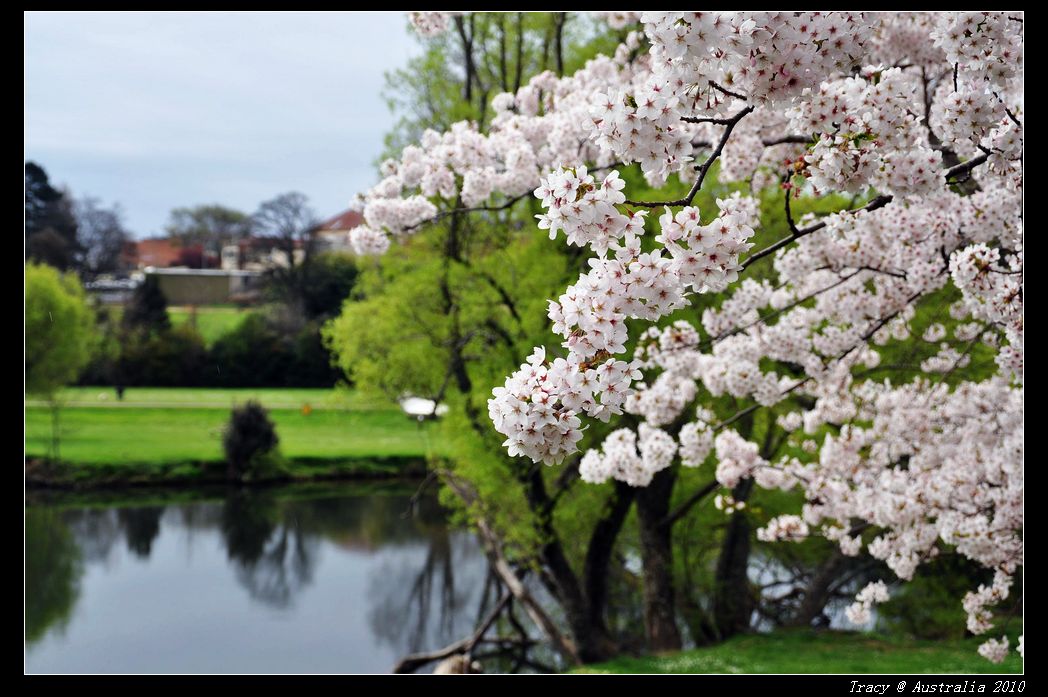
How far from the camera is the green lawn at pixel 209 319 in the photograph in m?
15.9

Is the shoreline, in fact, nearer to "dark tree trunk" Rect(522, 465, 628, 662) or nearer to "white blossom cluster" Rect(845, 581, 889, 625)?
"dark tree trunk" Rect(522, 465, 628, 662)

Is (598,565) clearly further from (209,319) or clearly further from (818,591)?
(209,319)

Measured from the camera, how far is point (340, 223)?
53.7 feet

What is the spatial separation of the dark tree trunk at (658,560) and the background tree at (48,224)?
13632 millimetres

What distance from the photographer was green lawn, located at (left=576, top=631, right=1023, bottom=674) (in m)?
6.03

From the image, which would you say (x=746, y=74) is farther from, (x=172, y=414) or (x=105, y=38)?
(x=105, y=38)

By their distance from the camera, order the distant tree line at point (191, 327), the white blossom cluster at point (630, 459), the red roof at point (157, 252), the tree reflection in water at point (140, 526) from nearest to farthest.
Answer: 1. the white blossom cluster at point (630, 459)
2. the tree reflection in water at point (140, 526)
3. the distant tree line at point (191, 327)
4. the red roof at point (157, 252)

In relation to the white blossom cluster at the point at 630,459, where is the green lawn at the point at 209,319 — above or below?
above

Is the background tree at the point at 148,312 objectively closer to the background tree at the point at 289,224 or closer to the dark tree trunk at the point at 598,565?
the background tree at the point at 289,224

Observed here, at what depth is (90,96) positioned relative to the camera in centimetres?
1814

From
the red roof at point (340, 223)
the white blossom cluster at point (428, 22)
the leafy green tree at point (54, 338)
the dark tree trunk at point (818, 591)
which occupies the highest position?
the red roof at point (340, 223)

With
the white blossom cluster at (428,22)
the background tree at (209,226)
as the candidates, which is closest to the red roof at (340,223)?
the background tree at (209,226)

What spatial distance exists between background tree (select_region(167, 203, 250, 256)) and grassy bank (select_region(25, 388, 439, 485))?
281cm
